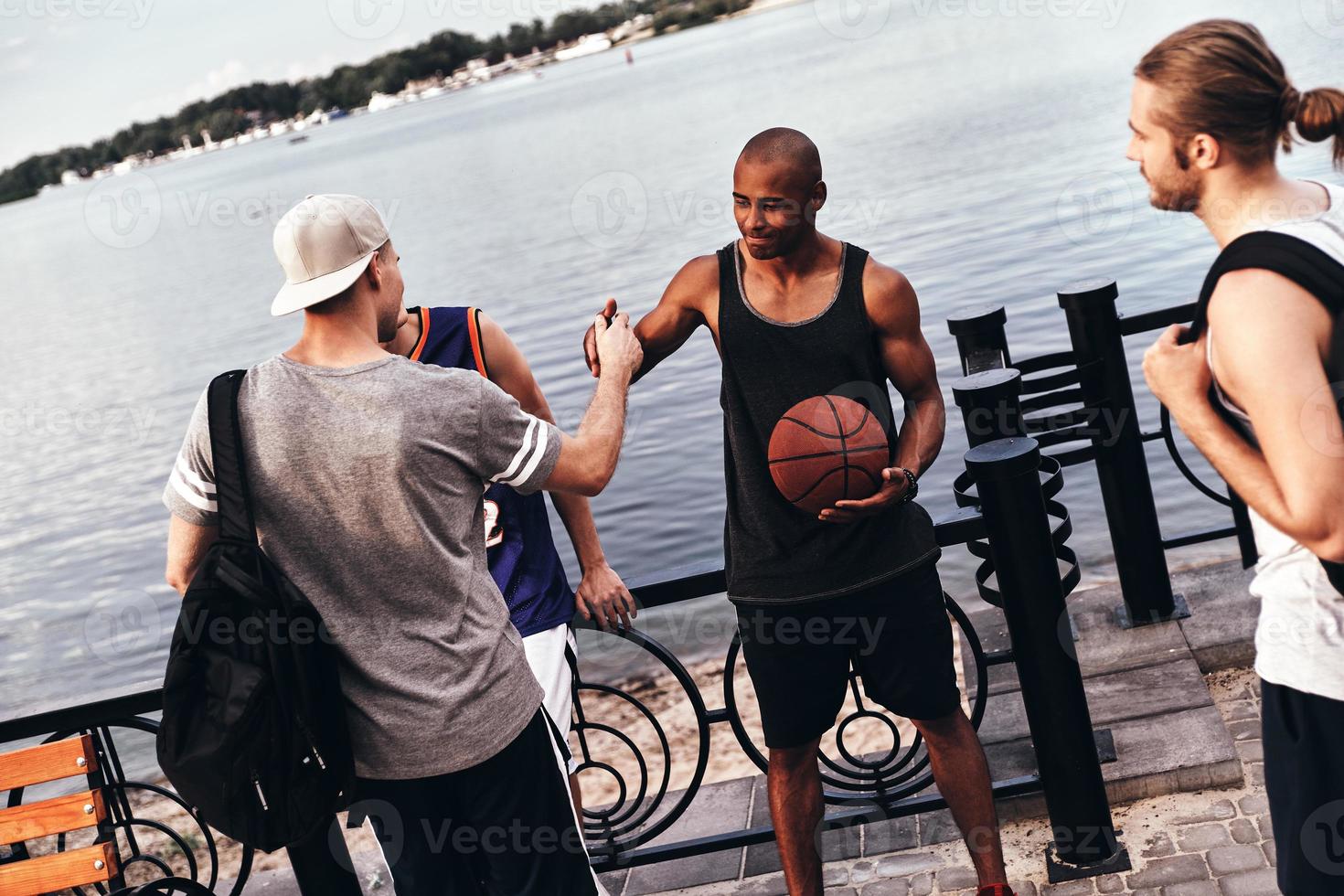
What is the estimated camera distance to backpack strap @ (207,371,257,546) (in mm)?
2711

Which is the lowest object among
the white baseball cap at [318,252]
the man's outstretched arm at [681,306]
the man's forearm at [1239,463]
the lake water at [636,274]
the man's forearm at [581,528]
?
the lake water at [636,274]

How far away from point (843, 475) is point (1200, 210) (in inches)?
50.3

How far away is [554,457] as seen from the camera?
115 inches

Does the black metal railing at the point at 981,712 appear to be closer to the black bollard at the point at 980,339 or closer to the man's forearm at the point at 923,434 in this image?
the man's forearm at the point at 923,434

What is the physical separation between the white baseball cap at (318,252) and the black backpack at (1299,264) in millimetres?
1759

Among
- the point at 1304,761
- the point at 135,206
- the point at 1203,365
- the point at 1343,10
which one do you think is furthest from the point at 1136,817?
the point at 135,206

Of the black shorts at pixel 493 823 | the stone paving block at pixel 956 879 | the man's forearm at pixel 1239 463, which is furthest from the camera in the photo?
the stone paving block at pixel 956 879

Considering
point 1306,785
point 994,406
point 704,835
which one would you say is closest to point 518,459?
point 994,406

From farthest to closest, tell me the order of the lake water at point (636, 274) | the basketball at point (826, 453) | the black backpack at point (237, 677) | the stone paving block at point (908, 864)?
the lake water at point (636, 274) < the stone paving block at point (908, 864) < the basketball at point (826, 453) < the black backpack at point (237, 677)

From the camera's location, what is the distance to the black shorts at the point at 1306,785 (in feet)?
7.52

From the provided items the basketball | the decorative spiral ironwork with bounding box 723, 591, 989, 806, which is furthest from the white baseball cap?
the decorative spiral ironwork with bounding box 723, 591, 989, 806

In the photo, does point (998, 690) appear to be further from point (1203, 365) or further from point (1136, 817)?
point (1203, 365)

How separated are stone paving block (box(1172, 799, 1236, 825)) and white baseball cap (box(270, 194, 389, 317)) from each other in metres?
3.00

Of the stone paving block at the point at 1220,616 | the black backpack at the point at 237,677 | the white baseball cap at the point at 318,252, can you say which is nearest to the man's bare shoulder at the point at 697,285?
the white baseball cap at the point at 318,252
